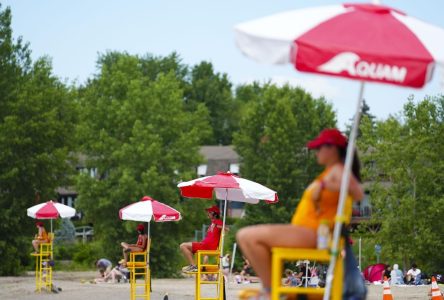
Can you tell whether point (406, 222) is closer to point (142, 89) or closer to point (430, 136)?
point (430, 136)

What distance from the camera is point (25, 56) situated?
54344mm

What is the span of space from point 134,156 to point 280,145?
14.2 m

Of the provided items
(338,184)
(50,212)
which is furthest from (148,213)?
(338,184)

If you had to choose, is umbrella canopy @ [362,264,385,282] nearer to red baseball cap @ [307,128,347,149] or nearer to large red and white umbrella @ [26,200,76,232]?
large red and white umbrella @ [26,200,76,232]

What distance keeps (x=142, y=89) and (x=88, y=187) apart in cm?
693

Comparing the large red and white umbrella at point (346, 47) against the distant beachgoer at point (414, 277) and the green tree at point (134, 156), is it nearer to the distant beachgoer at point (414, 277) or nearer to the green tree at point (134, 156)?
the distant beachgoer at point (414, 277)

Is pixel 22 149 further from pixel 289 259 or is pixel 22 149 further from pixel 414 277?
pixel 289 259

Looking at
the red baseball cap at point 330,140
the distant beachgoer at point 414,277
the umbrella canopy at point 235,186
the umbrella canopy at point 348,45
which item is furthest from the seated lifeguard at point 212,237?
the distant beachgoer at point 414,277

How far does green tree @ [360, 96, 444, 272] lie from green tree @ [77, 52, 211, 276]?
12252mm

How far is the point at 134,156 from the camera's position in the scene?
58469 millimetres

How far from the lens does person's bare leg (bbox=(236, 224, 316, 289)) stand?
25.6 ft

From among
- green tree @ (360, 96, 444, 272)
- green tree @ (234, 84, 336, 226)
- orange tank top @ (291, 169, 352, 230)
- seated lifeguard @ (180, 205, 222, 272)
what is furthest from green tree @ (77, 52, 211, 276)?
orange tank top @ (291, 169, 352, 230)

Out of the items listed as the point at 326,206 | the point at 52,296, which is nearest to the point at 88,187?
the point at 52,296

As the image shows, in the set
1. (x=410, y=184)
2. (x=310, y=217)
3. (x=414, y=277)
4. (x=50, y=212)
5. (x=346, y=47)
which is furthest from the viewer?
(x=410, y=184)
